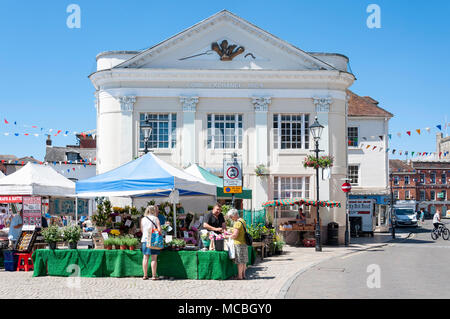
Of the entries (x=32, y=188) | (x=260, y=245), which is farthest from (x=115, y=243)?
(x=260, y=245)

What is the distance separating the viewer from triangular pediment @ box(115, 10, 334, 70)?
1033 inches

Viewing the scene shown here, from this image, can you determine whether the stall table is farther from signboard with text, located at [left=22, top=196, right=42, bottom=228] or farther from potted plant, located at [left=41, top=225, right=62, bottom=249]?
signboard with text, located at [left=22, top=196, right=42, bottom=228]

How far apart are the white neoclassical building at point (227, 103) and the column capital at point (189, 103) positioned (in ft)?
0.15

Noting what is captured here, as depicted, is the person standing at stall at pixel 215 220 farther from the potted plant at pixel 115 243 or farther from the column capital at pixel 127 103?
the column capital at pixel 127 103

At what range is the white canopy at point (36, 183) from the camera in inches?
679

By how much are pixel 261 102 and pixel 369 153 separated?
1876 centimetres

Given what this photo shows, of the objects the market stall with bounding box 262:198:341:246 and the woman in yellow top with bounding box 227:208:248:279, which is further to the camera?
the market stall with bounding box 262:198:341:246

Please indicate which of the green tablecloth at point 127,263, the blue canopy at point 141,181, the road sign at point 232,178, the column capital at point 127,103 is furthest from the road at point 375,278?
the column capital at point 127,103

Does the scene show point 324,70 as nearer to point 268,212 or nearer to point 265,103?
point 265,103

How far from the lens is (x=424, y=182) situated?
274ft

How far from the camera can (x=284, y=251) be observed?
2152cm

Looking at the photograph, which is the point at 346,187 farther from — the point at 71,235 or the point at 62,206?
the point at 62,206

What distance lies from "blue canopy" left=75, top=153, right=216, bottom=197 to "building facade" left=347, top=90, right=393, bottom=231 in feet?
94.3

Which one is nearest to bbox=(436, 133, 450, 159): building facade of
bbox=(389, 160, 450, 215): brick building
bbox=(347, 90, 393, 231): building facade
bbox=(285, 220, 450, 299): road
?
bbox=(389, 160, 450, 215): brick building
